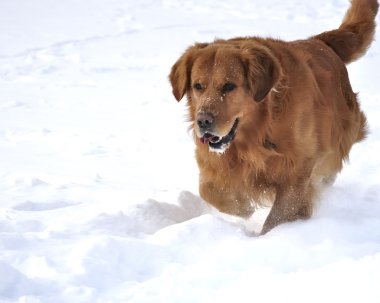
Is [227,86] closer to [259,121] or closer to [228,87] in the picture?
[228,87]

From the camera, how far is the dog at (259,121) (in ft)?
13.2

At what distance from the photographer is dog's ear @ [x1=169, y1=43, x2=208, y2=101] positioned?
4324mm

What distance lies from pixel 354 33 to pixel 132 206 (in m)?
2.62

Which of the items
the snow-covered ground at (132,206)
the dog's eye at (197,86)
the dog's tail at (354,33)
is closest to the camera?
the snow-covered ground at (132,206)

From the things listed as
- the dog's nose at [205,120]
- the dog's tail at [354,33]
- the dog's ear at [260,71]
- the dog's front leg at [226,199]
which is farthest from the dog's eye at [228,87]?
the dog's tail at [354,33]

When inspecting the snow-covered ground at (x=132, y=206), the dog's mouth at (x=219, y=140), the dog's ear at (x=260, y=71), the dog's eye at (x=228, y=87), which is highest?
the dog's ear at (x=260, y=71)

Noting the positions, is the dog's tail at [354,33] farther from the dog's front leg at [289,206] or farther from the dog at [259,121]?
the dog's front leg at [289,206]

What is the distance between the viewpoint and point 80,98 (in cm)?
936

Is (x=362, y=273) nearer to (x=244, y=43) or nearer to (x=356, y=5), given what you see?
(x=244, y=43)

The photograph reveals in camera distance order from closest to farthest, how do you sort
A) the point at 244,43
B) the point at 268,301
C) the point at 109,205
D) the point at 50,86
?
the point at 268,301 < the point at 244,43 < the point at 109,205 < the point at 50,86

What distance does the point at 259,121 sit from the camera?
13.5 ft

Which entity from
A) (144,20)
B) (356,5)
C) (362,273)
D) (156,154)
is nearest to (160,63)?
(144,20)

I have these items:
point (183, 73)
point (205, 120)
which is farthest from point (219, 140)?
point (183, 73)

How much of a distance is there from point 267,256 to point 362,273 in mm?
600
